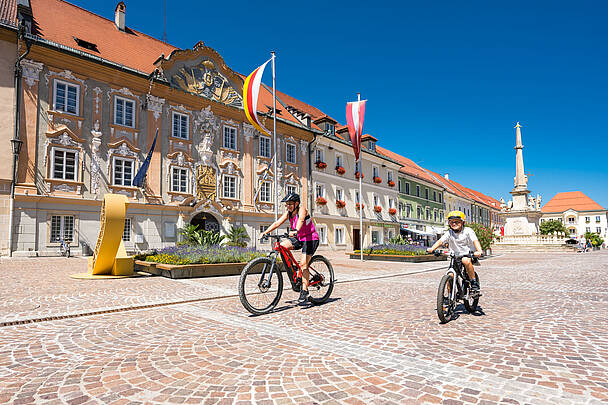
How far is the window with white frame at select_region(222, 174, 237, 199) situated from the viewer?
26.1 m

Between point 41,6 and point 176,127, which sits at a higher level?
point 41,6

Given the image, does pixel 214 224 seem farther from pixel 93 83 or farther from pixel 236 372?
pixel 236 372

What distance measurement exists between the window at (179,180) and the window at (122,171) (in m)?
2.46

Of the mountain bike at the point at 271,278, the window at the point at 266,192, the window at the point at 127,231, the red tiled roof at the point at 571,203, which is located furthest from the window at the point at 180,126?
the red tiled roof at the point at 571,203

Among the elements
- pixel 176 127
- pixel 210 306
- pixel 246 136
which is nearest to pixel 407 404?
pixel 210 306

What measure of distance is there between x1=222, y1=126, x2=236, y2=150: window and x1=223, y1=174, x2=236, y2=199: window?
6.98 ft

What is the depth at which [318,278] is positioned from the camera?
6875 millimetres

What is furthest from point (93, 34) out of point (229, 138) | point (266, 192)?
point (266, 192)

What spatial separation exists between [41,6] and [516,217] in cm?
4228

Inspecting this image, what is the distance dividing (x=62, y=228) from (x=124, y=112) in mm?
7026

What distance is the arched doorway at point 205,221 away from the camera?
79.7ft

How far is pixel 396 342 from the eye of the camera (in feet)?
14.6

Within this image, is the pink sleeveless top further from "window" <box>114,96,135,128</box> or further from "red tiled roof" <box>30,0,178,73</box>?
"red tiled roof" <box>30,0,178,73</box>

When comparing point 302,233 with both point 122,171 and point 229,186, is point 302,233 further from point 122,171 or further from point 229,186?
point 229,186
